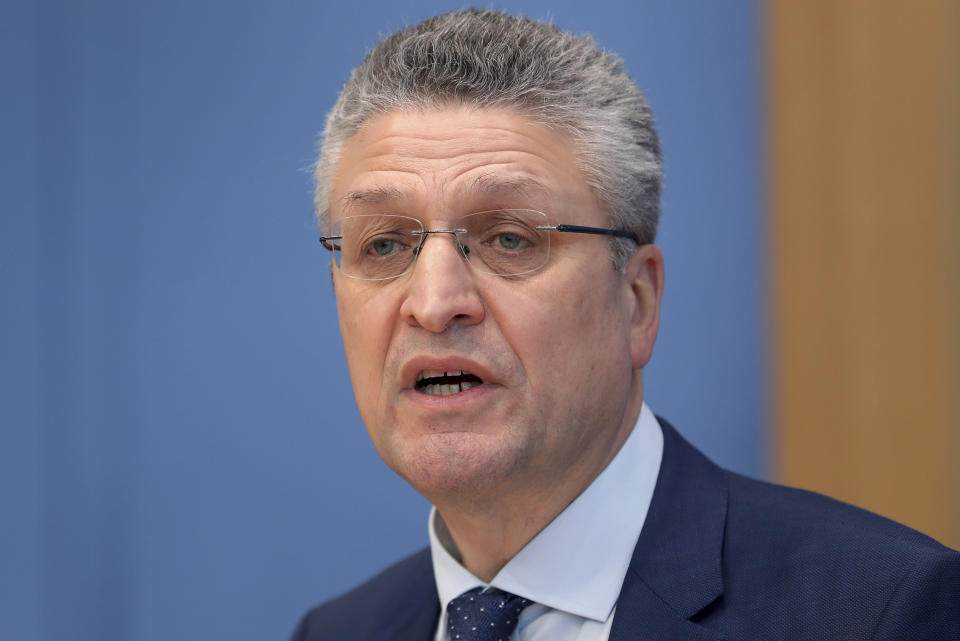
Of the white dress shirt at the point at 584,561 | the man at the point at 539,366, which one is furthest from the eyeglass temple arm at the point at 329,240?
the white dress shirt at the point at 584,561

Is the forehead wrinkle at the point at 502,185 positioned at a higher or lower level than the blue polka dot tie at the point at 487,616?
higher

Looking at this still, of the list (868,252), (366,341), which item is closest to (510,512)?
(366,341)

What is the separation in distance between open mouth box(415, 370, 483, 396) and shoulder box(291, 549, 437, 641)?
56 cm

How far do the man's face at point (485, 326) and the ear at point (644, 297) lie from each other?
41mm

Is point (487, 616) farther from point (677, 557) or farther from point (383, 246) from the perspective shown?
point (383, 246)

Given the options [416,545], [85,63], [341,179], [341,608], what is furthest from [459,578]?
[85,63]

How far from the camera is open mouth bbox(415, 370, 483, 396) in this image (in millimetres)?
1705

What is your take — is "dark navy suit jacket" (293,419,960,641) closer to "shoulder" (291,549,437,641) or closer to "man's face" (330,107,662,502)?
"man's face" (330,107,662,502)

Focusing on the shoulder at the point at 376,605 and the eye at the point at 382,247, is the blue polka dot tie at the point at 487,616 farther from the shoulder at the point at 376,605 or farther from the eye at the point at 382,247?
the eye at the point at 382,247

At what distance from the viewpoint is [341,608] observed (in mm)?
2227

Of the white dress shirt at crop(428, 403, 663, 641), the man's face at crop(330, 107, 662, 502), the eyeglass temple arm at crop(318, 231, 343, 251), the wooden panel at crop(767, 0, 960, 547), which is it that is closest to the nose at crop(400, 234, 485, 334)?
the man's face at crop(330, 107, 662, 502)

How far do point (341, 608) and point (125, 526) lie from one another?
0.98 m

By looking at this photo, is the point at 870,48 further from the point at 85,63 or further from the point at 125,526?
the point at 125,526

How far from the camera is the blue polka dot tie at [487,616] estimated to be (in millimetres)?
1724
